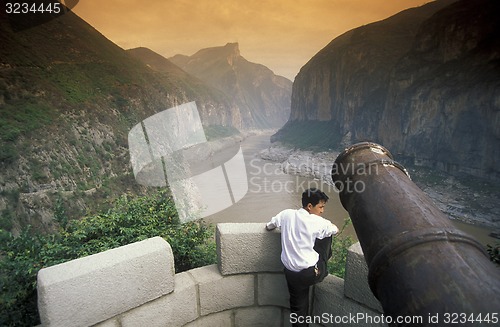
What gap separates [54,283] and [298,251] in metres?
Answer: 1.79

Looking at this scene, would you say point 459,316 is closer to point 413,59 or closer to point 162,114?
point 162,114

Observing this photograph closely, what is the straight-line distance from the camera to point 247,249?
284cm

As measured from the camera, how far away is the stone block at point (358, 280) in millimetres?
2443

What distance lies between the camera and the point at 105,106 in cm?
4128

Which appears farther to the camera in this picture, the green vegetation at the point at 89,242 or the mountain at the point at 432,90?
the mountain at the point at 432,90

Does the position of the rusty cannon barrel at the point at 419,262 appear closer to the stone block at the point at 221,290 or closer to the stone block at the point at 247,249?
the stone block at the point at 247,249

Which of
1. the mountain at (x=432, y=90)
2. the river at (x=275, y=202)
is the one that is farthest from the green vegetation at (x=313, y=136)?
the river at (x=275, y=202)

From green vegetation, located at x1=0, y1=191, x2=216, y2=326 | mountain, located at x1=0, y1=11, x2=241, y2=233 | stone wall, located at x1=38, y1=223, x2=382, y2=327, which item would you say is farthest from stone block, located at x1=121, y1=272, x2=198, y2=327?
mountain, located at x1=0, y1=11, x2=241, y2=233

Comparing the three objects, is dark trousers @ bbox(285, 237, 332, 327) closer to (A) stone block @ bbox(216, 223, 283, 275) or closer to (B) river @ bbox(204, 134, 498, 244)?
(A) stone block @ bbox(216, 223, 283, 275)

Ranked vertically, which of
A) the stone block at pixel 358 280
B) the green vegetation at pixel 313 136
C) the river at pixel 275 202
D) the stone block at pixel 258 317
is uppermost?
the stone block at pixel 358 280

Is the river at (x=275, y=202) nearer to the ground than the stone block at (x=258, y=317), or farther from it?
nearer to the ground

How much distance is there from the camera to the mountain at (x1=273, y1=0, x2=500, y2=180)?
43.6 metres

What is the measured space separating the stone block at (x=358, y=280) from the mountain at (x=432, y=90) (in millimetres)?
47917

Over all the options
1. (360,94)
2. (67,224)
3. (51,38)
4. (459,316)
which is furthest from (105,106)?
(360,94)
